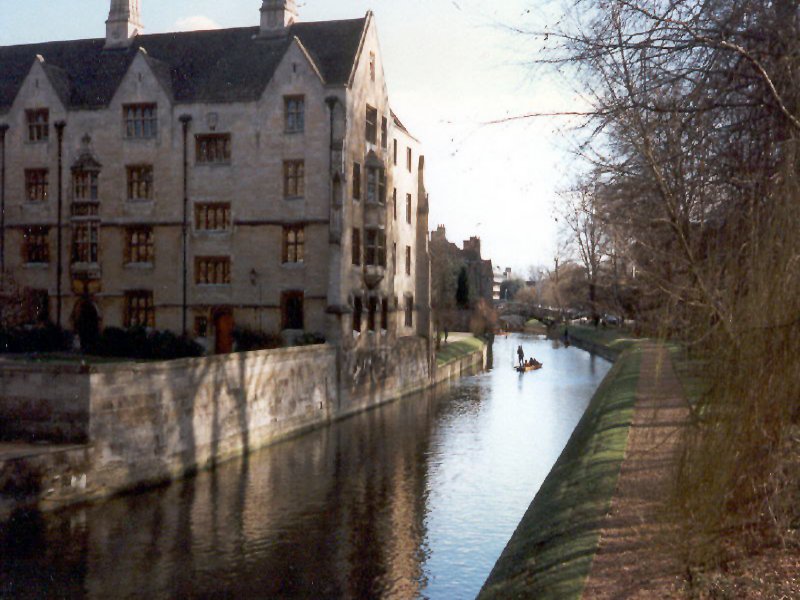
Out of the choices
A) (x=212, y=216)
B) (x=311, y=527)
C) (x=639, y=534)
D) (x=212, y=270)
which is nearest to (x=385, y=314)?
(x=212, y=270)

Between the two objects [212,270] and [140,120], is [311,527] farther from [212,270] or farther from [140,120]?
[140,120]

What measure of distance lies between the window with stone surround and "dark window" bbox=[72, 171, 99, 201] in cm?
1070

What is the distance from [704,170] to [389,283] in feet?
93.1

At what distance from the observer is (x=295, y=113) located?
32250mm

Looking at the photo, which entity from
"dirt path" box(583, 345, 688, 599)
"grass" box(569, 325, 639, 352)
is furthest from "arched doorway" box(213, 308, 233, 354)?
"grass" box(569, 325, 639, 352)

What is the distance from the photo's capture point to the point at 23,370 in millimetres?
18109

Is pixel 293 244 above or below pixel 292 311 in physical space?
above

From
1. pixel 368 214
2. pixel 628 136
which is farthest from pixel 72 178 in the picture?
pixel 628 136

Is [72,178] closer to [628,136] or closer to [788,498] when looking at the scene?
[628,136]

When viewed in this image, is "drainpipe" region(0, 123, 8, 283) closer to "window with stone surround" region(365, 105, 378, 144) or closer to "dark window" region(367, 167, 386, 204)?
"window with stone surround" region(365, 105, 378, 144)

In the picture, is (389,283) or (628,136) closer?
(628,136)

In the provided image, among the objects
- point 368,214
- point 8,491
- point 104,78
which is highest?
point 104,78

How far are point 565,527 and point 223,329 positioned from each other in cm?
2432

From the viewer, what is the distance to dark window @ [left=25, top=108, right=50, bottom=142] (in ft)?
113
